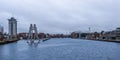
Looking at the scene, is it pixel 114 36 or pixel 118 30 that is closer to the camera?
pixel 118 30

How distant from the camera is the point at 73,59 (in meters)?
39.8

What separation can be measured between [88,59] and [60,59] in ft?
12.8

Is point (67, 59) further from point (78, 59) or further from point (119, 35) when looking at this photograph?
point (119, 35)

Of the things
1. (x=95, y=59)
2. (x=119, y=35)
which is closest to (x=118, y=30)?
(x=119, y=35)

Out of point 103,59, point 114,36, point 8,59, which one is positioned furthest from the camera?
point 114,36

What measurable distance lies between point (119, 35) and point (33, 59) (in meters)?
122

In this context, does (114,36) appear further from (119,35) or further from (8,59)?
(8,59)

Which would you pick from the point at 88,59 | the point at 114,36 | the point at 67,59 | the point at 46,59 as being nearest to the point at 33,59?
the point at 46,59

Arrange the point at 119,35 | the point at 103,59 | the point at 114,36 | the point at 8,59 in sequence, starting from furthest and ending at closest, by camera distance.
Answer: the point at 114,36
the point at 119,35
the point at 8,59
the point at 103,59

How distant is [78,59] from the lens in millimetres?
39969

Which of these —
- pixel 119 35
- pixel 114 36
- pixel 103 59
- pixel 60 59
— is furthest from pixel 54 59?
pixel 114 36

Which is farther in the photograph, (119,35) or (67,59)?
(119,35)

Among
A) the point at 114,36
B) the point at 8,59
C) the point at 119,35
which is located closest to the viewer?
the point at 8,59

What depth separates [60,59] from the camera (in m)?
40.1
